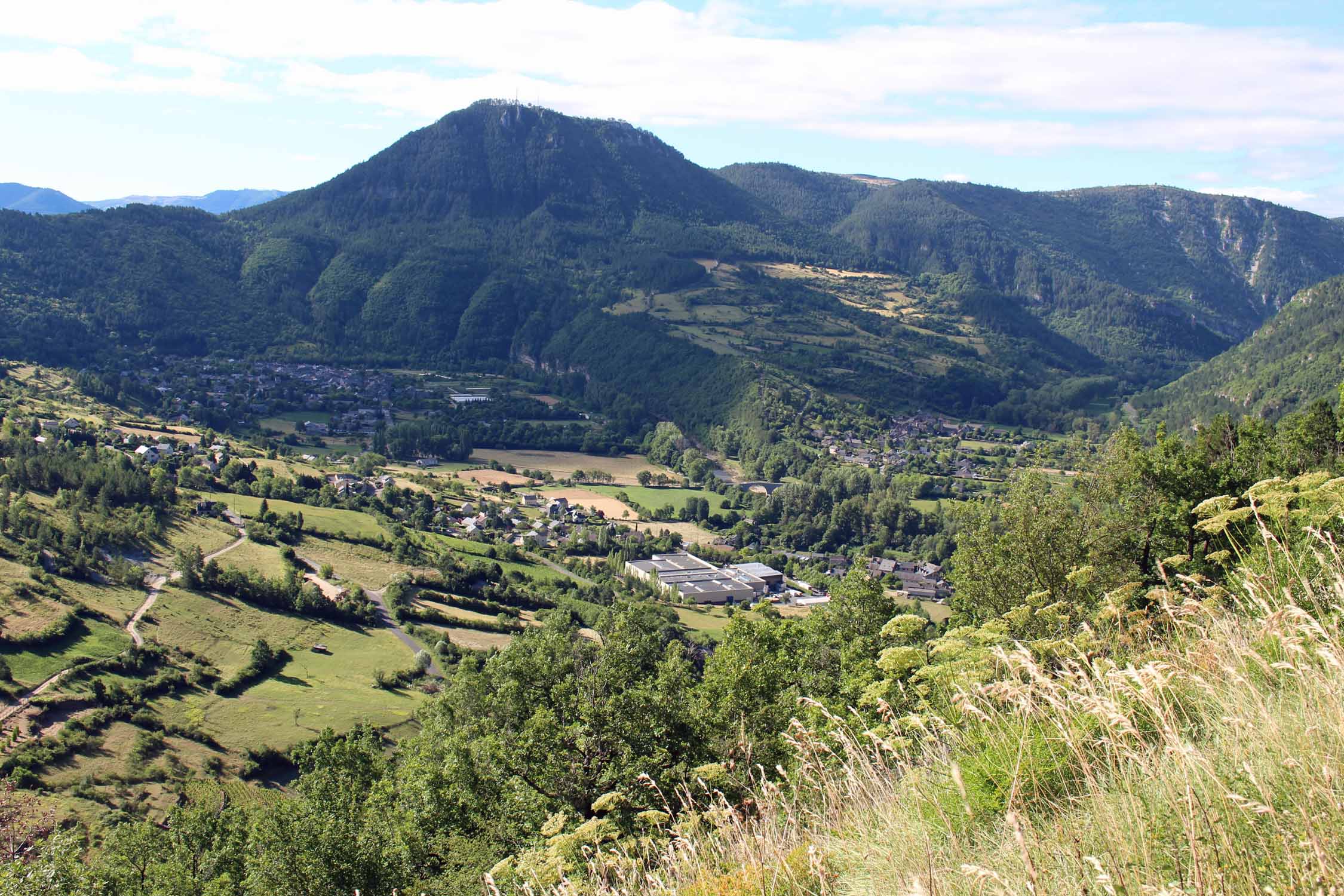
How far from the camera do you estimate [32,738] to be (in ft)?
99.5

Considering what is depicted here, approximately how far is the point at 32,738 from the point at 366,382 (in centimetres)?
10526

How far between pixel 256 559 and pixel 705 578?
91.5 ft

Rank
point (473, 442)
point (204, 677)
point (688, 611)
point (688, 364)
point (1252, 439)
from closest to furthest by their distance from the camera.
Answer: point (1252, 439), point (204, 677), point (688, 611), point (473, 442), point (688, 364)

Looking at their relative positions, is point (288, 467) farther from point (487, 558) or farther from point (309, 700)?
point (309, 700)

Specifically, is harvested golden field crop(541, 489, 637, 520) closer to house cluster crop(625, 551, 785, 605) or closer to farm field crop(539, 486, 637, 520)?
farm field crop(539, 486, 637, 520)

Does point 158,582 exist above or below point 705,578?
above

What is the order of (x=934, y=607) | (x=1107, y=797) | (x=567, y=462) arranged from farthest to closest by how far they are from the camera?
(x=567, y=462)
(x=934, y=607)
(x=1107, y=797)

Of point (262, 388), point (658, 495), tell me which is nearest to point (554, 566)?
point (658, 495)

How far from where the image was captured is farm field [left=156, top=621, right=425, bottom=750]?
34.9m

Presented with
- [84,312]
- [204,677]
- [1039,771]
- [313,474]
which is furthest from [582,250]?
[1039,771]

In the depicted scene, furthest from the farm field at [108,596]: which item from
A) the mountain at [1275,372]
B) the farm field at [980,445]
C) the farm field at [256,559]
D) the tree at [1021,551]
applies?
the mountain at [1275,372]

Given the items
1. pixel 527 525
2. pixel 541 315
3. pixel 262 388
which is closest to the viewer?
pixel 527 525

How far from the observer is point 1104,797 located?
4340 millimetres

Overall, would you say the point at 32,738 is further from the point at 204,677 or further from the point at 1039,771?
the point at 1039,771
